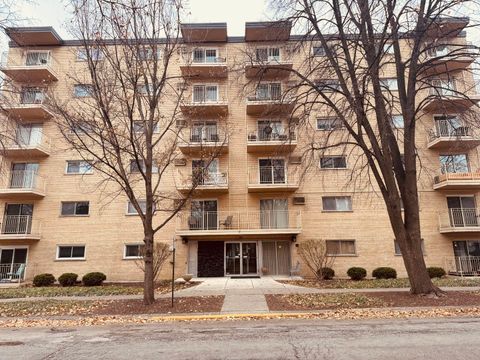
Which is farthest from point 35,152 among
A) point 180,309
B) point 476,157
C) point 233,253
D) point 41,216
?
point 476,157

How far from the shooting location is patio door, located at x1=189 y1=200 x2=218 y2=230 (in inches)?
760

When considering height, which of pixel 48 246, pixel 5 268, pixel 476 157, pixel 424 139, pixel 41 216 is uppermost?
pixel 424 139

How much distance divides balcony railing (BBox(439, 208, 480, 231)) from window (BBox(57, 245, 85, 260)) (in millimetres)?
20991

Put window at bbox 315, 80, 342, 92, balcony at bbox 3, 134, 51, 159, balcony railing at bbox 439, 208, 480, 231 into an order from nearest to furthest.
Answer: window at bbox 315, 80, 342, 92 < balcony railing at bbox 439, 208, 480, 231 < balcony at bbox 3, 134, 51, 159

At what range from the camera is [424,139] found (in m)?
21.2

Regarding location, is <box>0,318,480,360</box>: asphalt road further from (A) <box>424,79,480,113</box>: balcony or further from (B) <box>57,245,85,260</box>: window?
(B) <box>57,245,85,260</box>: window

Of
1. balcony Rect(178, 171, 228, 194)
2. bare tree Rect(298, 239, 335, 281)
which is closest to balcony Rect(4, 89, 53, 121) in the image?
balcony Rect(178, 171, 228, 194)

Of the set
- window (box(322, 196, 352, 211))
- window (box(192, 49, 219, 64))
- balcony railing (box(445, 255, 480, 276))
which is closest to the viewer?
balcony railing (box(445, 255, 480, 276))

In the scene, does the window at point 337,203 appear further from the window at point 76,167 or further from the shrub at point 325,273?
the window at point 76,167

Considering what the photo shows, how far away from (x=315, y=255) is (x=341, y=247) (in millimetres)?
2486

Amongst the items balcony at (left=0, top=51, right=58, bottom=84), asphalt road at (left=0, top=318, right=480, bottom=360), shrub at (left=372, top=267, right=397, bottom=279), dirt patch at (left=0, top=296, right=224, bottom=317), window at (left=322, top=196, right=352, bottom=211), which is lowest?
asphalt road at (left=0, top=318, right=480, bottom=360)

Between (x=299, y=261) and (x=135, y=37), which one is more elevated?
(x=135, y=37)

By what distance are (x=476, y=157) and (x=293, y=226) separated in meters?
12.2

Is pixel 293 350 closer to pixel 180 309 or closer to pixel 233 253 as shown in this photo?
pixel 180 309
